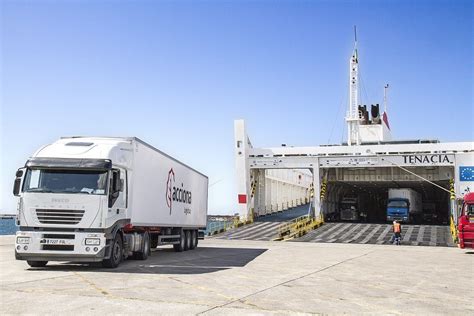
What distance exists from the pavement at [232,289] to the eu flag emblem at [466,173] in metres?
25.1

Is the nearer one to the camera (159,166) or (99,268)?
(99,268)

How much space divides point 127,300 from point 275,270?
7087 mm

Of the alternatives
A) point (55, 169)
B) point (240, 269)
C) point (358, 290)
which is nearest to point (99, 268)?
point (55, 169)

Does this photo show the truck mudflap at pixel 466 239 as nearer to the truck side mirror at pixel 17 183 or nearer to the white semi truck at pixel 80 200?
the white semi truck at pixel 80 200

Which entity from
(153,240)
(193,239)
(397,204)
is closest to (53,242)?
Result: (153,240)

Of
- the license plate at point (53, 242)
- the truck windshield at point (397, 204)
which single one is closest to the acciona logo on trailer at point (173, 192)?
the license plate at point (53, 242)

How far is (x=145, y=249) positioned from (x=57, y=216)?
16.1ft

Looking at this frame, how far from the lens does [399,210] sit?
47.5 metres

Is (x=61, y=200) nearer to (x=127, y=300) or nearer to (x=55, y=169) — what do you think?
(x=55, y=169)

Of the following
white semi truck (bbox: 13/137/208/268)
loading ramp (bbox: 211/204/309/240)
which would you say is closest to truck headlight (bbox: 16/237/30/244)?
white semi truck (bbox: 13/137/208/268)

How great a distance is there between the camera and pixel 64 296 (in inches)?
370

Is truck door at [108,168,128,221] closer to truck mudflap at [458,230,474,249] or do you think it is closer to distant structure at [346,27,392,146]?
truck mudflap at [458,230,474,249]

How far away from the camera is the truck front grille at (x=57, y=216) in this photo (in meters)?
14.0

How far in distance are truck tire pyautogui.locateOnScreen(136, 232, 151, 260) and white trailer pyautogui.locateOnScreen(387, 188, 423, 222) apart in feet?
112
